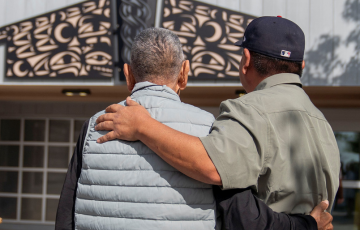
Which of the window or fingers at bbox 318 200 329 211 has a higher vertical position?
fingers at bbox 318 200 329 211

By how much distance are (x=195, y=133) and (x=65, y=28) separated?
3.98m

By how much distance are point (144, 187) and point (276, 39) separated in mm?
806

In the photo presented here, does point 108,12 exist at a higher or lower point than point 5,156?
higher

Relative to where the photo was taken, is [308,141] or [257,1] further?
[257,1]

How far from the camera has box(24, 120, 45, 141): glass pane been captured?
7.07 m

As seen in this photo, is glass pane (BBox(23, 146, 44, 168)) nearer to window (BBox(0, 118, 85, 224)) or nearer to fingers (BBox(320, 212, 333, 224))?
window (BBox(0, 118, 85, 224))

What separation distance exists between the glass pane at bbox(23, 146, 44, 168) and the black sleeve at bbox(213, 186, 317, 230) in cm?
641

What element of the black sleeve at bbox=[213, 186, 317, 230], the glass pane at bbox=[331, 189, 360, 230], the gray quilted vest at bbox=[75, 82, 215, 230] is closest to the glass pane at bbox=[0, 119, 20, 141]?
the glass pane at bbox=[331, 189, 360, 230]

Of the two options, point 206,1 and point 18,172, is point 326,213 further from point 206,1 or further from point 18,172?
point 18,172

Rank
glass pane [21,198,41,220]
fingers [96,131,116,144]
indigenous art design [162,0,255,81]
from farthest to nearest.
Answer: glass pane [21,198,41,220], indigenous art design [162,0,255,81], fingers [96,131,116,144]

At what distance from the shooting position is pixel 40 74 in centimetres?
475

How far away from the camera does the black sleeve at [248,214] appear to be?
1.25 m

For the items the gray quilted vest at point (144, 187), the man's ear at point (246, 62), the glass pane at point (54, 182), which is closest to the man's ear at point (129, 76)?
the gray quilted vest at point (144, 187)

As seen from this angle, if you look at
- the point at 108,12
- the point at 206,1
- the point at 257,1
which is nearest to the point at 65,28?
the point at 108,12
